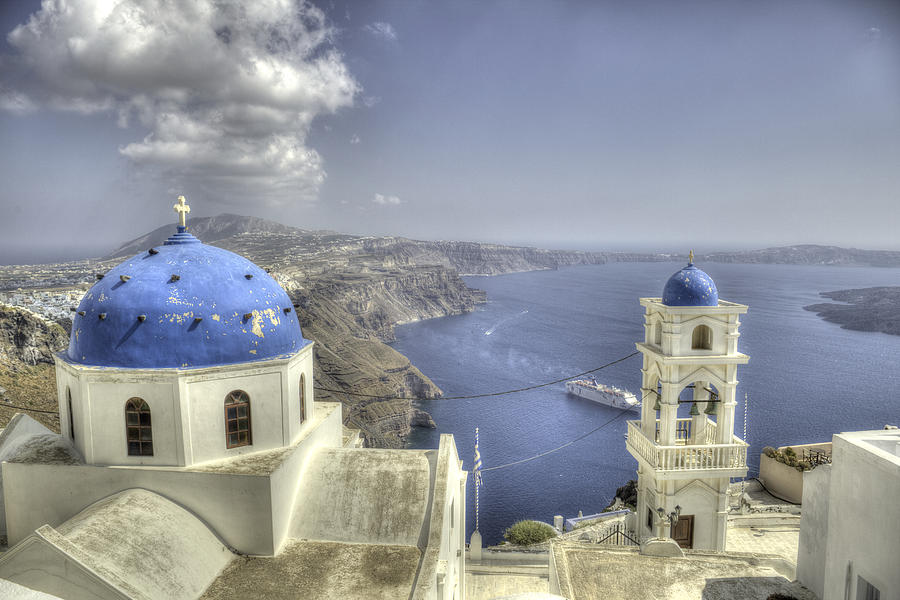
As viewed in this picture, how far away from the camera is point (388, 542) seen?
30.8 feet

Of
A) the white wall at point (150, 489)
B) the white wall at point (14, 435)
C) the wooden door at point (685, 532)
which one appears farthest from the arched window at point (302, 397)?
the wooden door at point (685, 532)

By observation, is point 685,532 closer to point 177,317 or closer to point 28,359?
point 177,317

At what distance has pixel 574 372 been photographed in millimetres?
68062

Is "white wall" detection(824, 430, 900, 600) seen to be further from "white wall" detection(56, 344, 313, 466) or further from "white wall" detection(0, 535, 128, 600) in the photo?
"white wall" detection(0, 535, 128, 600)

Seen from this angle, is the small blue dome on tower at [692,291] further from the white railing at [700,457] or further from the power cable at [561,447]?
the power cable at [561,447]

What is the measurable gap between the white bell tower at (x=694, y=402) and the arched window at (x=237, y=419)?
939cm

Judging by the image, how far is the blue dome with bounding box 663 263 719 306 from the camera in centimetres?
1287

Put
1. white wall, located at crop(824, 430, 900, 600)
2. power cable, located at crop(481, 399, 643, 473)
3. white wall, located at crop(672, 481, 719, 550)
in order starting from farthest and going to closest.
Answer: power cable, located at crop(481, 399, 643, 473) → white wall, located at crop(672, 481, 719, 550) → white wall, located at crop(824, 430, 900, 600)

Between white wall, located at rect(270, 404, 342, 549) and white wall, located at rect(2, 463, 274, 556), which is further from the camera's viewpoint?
white wall, located at rect(270, 404, 342, 549)

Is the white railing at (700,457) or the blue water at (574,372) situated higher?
the white railing at (700,457)

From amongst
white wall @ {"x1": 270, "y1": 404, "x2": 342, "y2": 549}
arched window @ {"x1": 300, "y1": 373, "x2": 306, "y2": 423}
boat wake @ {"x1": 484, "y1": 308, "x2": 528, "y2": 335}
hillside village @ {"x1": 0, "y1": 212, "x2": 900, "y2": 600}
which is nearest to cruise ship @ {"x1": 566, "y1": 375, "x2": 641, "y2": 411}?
hillside village @ {"x1": 0, "y1": 212, "x2": 900, "y2": 600}

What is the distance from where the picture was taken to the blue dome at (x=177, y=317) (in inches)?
376

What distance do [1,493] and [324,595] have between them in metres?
7.70

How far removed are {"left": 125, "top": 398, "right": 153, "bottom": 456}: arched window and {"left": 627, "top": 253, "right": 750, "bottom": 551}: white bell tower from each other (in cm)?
1102
